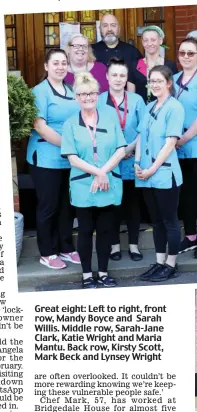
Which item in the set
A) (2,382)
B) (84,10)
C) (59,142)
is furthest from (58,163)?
(2,382)

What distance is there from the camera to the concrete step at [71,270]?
4.71 m

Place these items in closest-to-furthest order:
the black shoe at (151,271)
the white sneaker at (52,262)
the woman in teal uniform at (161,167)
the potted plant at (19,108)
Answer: the potted plant at (19,108) < the woman in teal uniform at (161,167) < the black shoe at (151,271) < the white sneaker at (52,262)

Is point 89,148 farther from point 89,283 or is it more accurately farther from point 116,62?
point 89,283

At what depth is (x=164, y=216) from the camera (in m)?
4.70

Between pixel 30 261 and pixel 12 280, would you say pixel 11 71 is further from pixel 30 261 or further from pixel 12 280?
pixel 12 280

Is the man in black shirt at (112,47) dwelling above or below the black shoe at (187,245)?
above

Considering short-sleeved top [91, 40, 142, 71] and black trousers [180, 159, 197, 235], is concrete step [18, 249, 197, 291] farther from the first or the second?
short-sleeved top [91, 40, 142, 71]

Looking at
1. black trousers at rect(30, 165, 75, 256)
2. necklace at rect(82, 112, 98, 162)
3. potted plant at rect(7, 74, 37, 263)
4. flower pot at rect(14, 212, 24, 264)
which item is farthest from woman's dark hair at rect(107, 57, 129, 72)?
flower pot at rect(14, 212, 24, 264)

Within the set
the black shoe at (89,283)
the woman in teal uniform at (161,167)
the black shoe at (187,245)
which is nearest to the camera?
the woman in teal uniform at (161,167)

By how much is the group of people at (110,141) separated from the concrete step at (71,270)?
0.06m

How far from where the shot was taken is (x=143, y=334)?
4.10m

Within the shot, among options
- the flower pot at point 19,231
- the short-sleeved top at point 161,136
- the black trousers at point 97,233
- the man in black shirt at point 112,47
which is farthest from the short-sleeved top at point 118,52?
the flower pot at point 19,231

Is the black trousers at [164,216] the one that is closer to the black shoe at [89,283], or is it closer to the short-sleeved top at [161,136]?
the short-sleeved top at [161,136]

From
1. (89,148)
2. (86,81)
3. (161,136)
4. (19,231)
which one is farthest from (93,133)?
(19,231)
